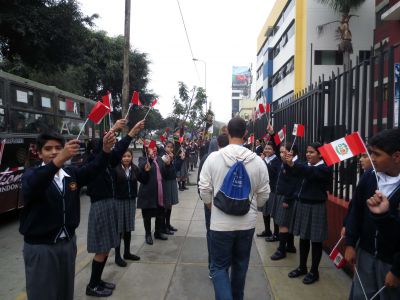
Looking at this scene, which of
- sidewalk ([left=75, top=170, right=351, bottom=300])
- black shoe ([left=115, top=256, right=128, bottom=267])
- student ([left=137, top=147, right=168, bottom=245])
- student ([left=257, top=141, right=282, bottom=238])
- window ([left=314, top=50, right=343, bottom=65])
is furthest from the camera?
window ([left=314, top=50, right=343, bottom=65])

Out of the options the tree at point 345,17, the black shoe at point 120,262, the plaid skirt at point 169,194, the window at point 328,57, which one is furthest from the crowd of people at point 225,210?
the window at point 328,57

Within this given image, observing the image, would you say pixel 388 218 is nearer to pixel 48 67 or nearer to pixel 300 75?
pixel 48 67

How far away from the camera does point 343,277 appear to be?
4.76m

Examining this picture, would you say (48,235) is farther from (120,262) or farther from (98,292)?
(120,262)

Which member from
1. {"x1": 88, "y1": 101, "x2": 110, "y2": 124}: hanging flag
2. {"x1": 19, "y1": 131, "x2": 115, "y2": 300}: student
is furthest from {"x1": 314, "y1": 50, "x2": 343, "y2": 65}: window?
{"x1": 19, "y1": 131, "x2": 115, "y2": 300}: student

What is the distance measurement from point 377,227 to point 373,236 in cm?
25

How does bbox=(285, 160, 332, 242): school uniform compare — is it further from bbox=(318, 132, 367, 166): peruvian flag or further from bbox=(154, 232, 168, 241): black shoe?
bbox=(154, 232, 168, 241): black shoe

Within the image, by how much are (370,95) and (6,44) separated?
13.4 meters

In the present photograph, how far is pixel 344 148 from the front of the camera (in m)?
2.91

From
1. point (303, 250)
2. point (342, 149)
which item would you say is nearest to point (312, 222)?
point (303, 250)

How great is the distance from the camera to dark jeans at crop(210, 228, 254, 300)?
3389 mm

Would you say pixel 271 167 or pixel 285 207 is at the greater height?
pixel 271 167

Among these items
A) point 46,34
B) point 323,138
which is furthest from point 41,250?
point 46,34

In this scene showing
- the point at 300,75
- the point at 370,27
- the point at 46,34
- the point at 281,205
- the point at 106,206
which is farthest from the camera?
the point at 300,75
